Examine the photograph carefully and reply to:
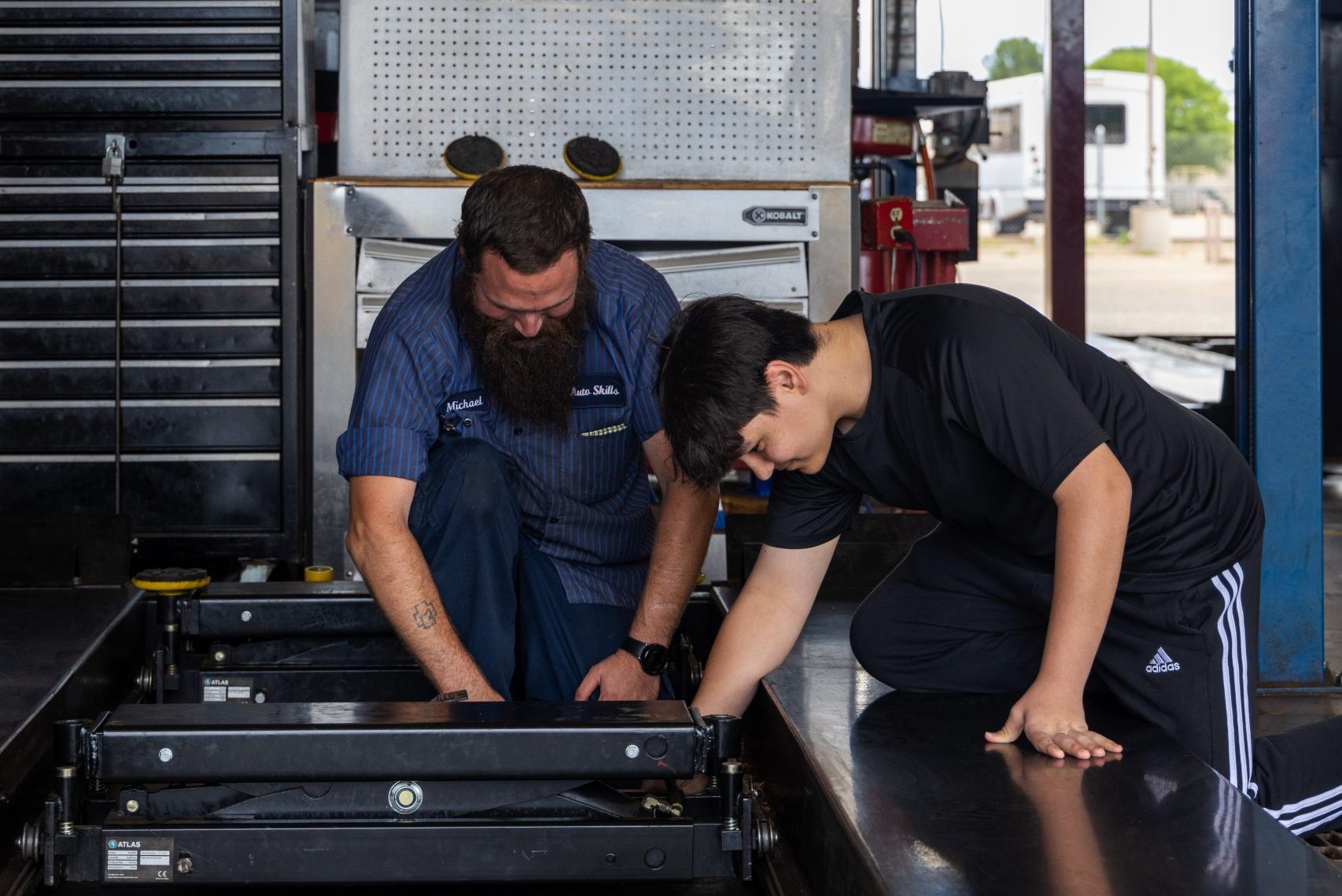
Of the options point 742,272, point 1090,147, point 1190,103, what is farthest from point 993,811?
point 1190,103

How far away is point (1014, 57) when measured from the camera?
28.8m

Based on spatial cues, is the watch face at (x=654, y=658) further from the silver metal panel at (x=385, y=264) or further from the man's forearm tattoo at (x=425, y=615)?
the silver metal panel at (x=385, y=264)

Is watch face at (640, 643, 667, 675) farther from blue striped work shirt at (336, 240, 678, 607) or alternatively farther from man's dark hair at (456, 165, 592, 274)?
man's dark hair at (456, 165, 592, 274)

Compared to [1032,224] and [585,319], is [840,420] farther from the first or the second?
[1032,224]

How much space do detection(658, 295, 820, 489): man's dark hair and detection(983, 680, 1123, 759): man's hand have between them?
0.45 metres

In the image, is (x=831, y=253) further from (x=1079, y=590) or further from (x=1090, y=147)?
(x=1090, y=147)

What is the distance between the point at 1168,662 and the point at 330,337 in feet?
6.94

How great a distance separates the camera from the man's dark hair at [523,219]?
1923 mm

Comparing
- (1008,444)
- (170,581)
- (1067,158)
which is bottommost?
(170,581)

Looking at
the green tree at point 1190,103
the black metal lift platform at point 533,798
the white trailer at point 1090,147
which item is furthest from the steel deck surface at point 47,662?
the green tree at point 1190,103

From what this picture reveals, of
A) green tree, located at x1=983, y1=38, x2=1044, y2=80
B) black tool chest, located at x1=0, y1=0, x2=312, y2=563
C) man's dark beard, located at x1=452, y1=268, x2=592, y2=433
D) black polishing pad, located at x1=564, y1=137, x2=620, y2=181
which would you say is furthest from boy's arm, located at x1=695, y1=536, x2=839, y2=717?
green tree, located at x1=983, y1=38, x2=1044, y2=80

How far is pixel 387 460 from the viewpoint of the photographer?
1993mm

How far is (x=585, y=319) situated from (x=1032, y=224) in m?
23.3

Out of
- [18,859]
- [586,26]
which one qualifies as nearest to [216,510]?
[586,26]
